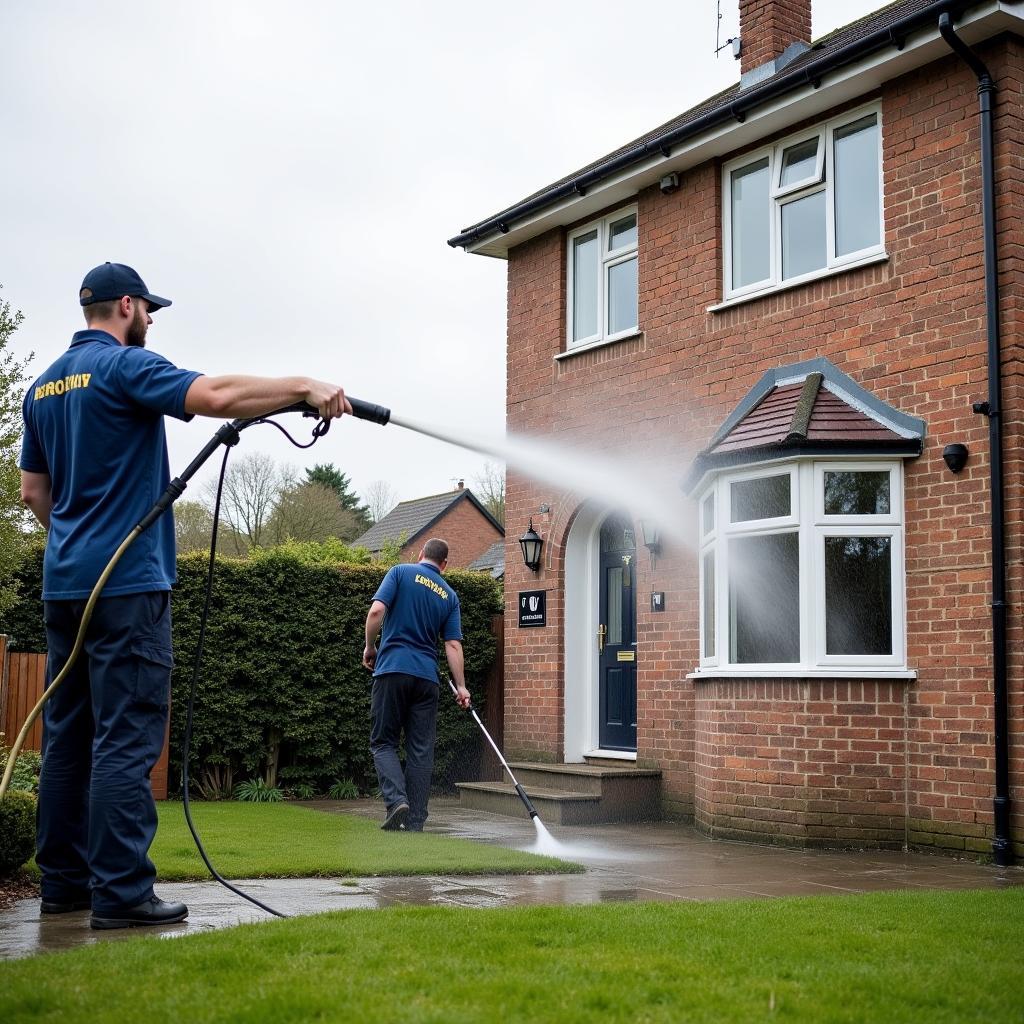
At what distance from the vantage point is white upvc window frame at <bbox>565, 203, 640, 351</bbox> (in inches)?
514

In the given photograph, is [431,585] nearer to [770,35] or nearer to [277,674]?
[277,674]

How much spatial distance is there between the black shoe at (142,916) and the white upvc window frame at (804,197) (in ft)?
25.0

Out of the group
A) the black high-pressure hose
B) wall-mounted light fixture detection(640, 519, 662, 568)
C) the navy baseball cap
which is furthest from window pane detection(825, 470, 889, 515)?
the navy baseball cap

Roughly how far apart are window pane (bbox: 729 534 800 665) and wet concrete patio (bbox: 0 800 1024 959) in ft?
4.99

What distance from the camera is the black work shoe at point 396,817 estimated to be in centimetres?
941

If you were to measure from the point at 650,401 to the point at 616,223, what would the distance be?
2223 mm

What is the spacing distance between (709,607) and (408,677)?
2.94m

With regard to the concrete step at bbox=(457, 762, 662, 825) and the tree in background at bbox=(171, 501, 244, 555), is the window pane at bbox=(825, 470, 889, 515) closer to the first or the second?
the concrete step at bbox=(457, 762, 662, 825)

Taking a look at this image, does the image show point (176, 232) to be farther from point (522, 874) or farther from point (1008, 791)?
point (1008, 791)

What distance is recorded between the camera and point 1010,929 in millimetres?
5105

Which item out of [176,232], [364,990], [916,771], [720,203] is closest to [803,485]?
[916,771]

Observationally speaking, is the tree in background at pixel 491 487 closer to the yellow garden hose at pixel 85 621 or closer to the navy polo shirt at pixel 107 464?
the navy polo shirt at pixel 107 464

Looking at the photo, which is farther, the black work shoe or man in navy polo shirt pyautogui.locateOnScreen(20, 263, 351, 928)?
the black work shoe

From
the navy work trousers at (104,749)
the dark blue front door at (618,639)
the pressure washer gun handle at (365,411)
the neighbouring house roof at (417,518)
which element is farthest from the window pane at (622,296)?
the neighbouring house roof at (417,518)
